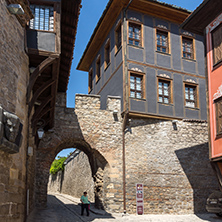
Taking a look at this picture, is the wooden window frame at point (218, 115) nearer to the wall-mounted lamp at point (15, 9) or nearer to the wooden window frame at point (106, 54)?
the wooden window frame at point (106, 54)

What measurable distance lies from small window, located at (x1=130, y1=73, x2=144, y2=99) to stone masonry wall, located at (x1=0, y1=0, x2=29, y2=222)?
731cm

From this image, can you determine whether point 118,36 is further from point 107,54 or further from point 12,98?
point 12,98

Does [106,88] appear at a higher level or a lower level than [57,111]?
higher

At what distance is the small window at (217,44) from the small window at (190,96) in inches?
158

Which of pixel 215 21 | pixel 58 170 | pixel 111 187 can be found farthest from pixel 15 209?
pixel 58 170

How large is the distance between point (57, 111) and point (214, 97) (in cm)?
664

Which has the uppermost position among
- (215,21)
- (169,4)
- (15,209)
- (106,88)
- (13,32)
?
(169,4)

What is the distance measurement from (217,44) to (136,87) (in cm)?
421

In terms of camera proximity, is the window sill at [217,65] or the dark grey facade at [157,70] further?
the dark grey facade at [157,70]

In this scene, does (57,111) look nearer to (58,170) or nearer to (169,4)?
(169,4)

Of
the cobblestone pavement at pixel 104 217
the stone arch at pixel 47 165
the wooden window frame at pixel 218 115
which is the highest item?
the wooden window frame at pixel 218 115

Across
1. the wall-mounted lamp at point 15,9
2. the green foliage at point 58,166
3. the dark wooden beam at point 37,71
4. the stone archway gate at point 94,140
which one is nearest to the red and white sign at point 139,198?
the stone archway gate at point 94,140

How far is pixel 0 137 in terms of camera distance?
232 inches

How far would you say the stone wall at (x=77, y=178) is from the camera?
19.0 metres
